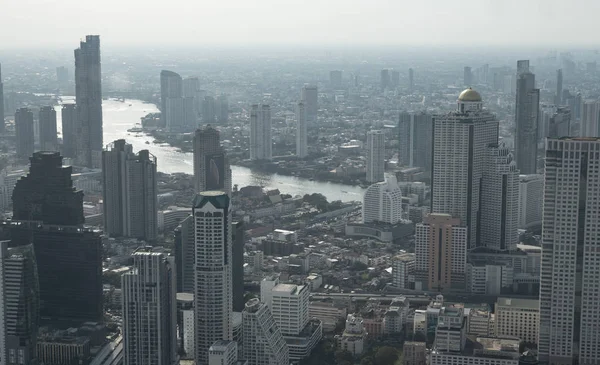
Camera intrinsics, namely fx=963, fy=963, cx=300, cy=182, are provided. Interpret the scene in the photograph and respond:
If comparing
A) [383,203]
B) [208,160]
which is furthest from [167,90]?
[383,203]

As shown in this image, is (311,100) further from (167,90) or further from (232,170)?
(232,170)

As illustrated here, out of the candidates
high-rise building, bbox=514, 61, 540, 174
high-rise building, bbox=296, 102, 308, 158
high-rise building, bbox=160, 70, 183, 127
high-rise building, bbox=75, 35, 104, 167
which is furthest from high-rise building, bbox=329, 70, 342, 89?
high-rise building, bbox=514, 61, 540, 174

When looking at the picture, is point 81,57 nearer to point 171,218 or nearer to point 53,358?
point 171,218

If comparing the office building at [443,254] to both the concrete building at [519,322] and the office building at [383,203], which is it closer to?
the concrete building at [519,322]

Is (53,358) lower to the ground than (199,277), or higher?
lower

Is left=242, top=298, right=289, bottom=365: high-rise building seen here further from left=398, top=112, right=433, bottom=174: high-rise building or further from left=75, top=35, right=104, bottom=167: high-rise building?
left=75, top=35, right=104, bottom=167: high-rise building

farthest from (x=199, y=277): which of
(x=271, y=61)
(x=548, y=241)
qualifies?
(x=271, y=61)

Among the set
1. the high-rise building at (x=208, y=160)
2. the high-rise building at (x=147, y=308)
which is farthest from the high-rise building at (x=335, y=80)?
the high-rise building at (x=147, y=308)
